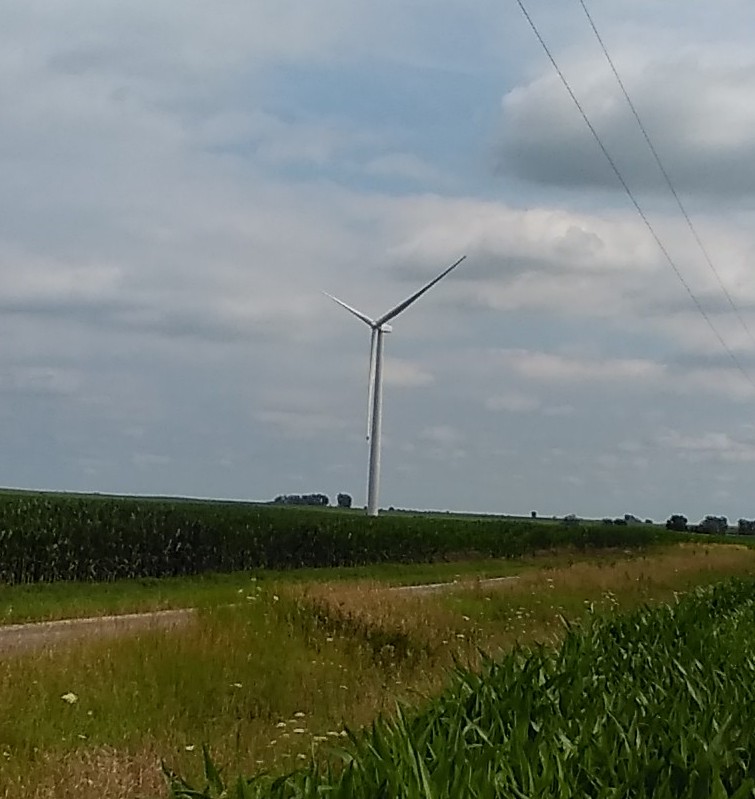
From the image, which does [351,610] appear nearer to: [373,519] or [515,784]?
[515,784]

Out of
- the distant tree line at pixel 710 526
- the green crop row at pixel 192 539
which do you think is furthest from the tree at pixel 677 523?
the green crop row at pixel 192 539

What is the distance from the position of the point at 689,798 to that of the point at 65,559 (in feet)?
103

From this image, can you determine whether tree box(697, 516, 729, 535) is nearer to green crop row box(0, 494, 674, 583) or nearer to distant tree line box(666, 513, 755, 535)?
distant tree line box(666, 513, 755, 535)

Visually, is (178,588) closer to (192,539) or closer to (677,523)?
(192,539)

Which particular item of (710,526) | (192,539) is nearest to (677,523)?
(710,526)

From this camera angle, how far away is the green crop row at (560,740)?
18.2 ft

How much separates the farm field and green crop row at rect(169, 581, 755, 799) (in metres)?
0.80

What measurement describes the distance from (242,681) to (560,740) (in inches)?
311

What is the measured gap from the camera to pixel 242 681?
46.8 ft

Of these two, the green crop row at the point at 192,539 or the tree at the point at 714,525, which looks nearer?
the green crop row at the point at 192,539

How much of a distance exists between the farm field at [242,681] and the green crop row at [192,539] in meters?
14.6

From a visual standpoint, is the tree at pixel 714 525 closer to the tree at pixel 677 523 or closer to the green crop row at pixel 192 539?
the tree at pixel 677 523

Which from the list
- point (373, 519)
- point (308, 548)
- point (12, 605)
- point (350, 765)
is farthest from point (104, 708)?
point (373, 519)

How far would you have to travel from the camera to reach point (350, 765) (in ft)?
18.7
